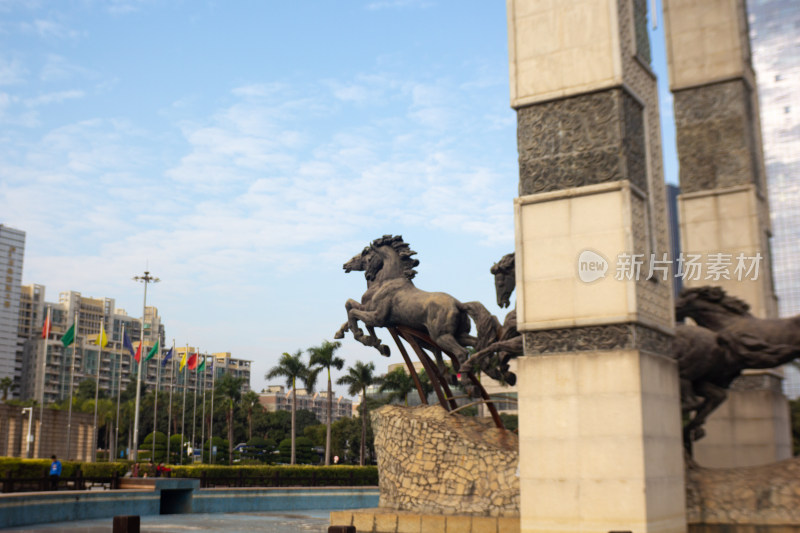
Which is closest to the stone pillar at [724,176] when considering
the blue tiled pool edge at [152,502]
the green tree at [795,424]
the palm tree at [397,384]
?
the blue tiled pool edge at [152,502]

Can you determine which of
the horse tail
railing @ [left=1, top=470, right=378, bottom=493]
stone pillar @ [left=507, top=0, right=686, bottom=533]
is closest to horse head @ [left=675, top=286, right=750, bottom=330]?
stone pillar @ [left=507, top=0, right=686, bottom=533]

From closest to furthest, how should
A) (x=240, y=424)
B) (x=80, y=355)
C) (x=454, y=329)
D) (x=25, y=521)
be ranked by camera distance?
(x=454, y=329)
(x=25, y=521)
(x=240, y=424)
(x=80, y=355)

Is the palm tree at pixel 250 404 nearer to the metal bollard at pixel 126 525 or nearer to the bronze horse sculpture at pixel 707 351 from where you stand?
the bronze horse sculpture at pixel 707 351

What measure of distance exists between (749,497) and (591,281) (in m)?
3.29

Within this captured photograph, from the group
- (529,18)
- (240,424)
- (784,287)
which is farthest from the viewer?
(784,287)

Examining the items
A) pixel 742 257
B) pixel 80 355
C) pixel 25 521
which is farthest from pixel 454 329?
pixel 80 355

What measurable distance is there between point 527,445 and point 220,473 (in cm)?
1918

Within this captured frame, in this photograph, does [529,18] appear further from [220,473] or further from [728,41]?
[220,473]

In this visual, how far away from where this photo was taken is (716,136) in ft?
44.2

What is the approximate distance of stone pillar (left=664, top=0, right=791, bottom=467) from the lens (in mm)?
12656

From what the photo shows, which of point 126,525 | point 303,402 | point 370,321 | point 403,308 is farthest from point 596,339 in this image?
point 303,402

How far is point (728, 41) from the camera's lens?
1348 centimetres

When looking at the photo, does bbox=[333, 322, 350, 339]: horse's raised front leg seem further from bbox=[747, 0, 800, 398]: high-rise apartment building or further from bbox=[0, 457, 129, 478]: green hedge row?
bbox=[747, 0, 800, 398]: high-rise apartment building

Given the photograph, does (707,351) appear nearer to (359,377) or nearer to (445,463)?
(445,463)
